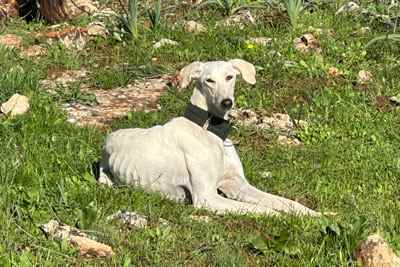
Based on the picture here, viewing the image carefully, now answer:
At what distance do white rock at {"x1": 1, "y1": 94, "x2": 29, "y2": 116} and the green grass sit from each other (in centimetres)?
10

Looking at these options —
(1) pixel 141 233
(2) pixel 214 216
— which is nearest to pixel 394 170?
(2) pixel 214 216

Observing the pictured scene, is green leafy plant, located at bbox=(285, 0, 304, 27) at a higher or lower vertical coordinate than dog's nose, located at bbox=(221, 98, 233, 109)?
lower

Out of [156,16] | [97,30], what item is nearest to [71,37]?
[97,30]

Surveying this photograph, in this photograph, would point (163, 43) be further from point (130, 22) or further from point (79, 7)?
point (79, 7)

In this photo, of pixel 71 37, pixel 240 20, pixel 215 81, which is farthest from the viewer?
pixel 240 20

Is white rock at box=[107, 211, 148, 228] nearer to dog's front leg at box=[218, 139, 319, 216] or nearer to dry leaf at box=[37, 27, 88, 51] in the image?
dog's front leg at box=[218, 139, 319, 216]

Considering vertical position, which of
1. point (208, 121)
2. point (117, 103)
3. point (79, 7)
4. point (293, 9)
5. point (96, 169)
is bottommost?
point (79, 7)

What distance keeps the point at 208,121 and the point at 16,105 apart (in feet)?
9.82

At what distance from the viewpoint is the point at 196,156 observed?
23.7 ft

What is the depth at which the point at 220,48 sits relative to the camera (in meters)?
11.5

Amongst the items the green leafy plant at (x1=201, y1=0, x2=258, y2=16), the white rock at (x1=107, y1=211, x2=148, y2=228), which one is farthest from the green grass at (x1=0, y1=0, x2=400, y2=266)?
the green leafy plant at (x1=201, y1=0, x2=258, y2=16)

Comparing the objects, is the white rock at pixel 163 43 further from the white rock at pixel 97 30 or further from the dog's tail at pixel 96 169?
the dog's tail at pixel 96 169

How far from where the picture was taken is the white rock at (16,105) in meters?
9.42

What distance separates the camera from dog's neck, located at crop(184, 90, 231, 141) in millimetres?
7363
